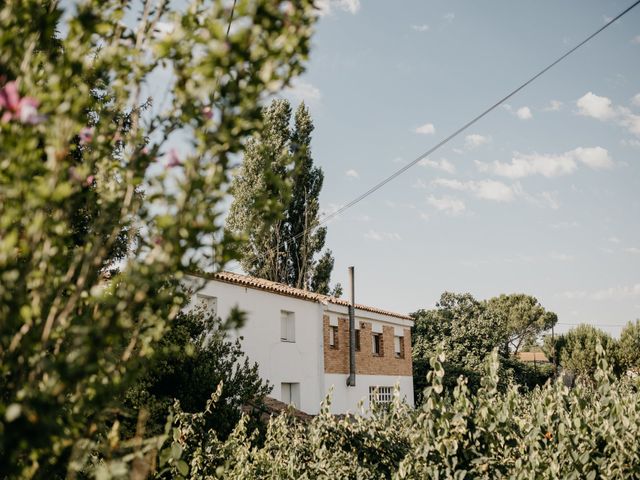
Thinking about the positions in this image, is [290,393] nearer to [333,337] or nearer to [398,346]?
[333,337]

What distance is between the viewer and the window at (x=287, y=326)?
22.7 m

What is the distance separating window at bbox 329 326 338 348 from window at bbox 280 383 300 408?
130 inches

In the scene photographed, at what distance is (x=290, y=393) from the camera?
2227 centimetres

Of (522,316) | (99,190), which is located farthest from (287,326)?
(522,316)

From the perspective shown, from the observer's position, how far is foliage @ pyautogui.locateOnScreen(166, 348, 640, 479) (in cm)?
421

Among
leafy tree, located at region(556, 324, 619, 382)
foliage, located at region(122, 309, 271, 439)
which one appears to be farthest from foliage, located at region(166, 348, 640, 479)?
leafy tree, located at region(556, 324, 619, 382)

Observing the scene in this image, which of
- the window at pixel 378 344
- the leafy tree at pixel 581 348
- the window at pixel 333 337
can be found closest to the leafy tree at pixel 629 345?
the leafy tree at pixel 581 348

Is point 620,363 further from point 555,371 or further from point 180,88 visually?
point 180,88

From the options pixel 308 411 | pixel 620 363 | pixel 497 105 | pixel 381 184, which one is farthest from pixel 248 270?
pixel 620 363

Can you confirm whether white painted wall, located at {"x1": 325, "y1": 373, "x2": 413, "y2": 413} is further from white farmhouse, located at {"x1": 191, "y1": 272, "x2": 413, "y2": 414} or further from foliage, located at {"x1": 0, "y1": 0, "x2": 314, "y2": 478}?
foliage, located at {"x1": 0, "y1": 0, "x2": 314, "y2": 478}

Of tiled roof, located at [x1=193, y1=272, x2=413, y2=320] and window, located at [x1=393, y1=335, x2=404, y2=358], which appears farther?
window, located at [x1=393, y1=335, x2=404, y2=358]

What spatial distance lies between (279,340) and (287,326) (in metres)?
1.23

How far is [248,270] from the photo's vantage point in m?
28.5

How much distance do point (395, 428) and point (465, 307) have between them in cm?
3390
